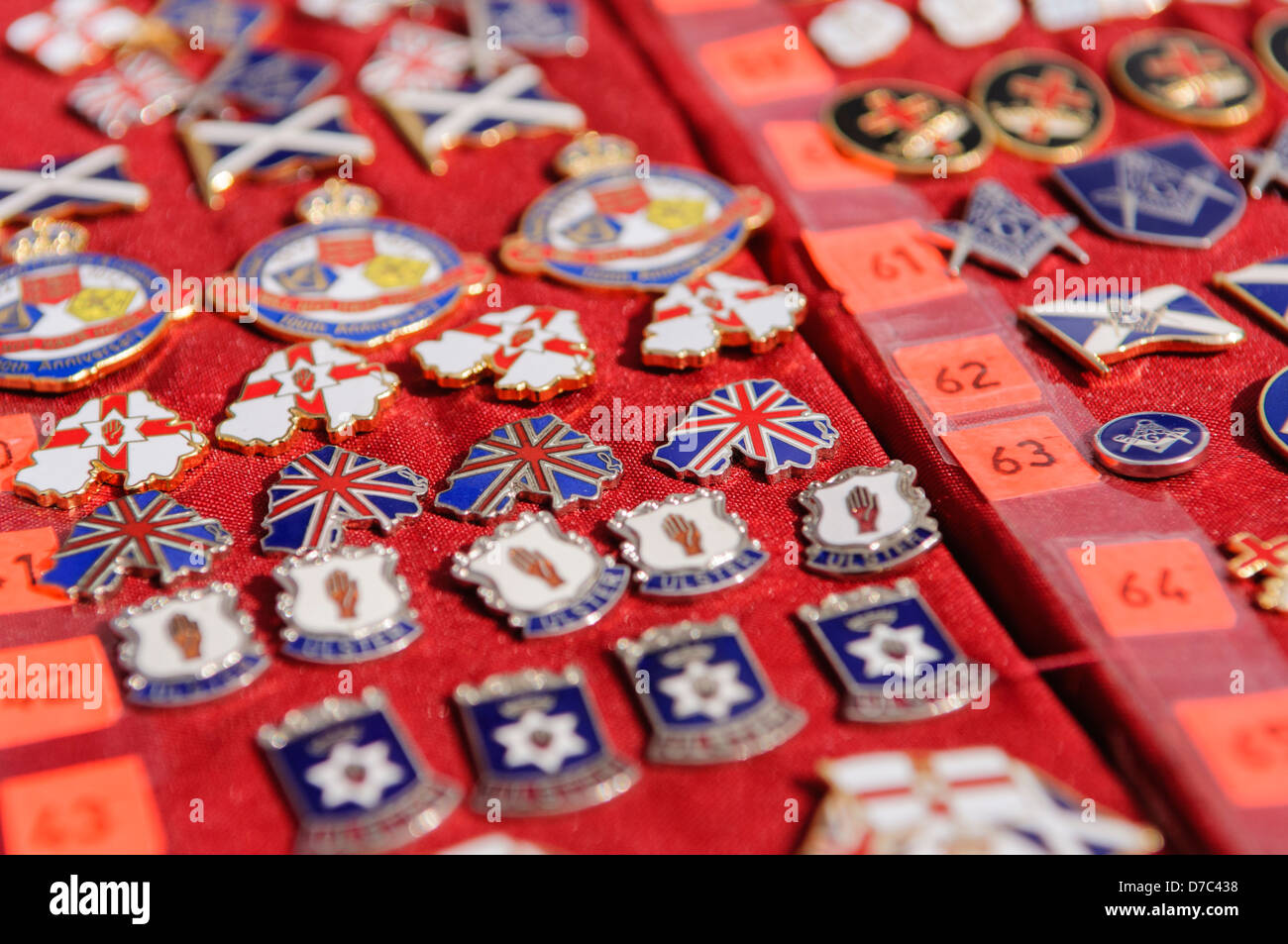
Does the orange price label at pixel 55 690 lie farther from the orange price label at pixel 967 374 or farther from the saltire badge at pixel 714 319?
the orange price label at pixel 967 374

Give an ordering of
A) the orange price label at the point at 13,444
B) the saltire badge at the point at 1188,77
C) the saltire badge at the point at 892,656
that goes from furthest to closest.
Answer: the saltire badge at the point at 1188,77
the orange price label at the point at 13,444
the saltire badge at the point at 892,656

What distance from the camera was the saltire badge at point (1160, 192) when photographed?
2361 millimetres

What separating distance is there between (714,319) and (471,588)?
0.64m

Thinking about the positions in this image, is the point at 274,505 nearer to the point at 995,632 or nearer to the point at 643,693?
the point at 643,693

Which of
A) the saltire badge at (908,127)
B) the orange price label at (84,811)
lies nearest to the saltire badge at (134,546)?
the orange price label at (84,811)

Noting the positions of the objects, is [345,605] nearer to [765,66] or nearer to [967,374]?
[967,374]

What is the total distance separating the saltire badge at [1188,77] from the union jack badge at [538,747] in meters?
1.73

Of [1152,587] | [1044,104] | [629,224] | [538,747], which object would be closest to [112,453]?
[538,747]

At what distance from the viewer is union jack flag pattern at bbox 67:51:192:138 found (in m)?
2.68

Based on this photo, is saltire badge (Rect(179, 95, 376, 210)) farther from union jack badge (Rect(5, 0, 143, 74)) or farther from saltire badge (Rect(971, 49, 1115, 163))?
saltire badge (Rect(971, 49, 1115, 163))

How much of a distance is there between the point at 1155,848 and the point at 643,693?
601 millimetres

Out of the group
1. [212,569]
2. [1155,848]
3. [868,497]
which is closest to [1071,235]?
[868,497]

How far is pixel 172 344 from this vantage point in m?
2.24

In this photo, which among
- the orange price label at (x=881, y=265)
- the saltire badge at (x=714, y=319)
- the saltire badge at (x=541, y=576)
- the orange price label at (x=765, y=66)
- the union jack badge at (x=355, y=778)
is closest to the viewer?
the union jack badge at (x=355, y=778)
